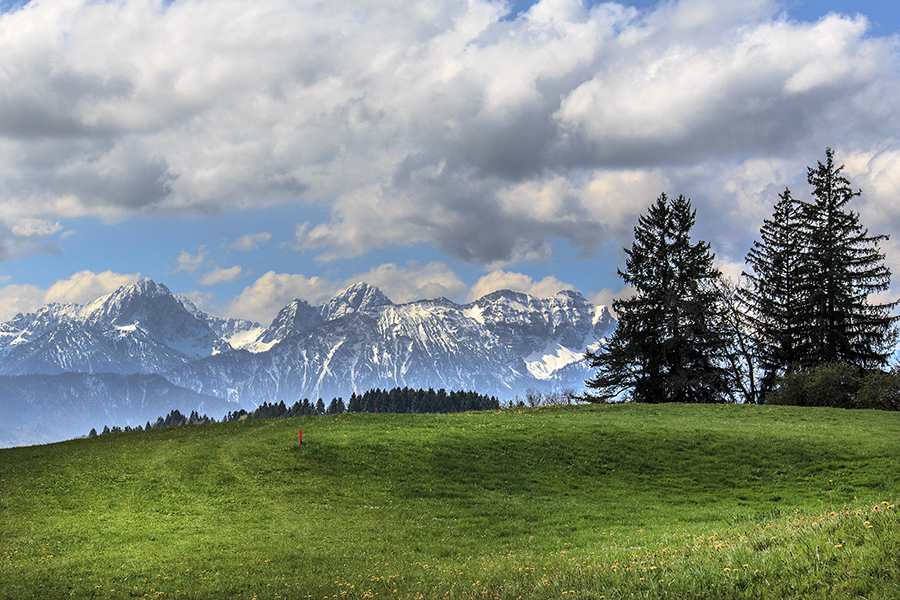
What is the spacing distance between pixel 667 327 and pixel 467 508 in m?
47.9

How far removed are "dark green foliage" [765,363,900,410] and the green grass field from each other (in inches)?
305

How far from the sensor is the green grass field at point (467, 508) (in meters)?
11.8

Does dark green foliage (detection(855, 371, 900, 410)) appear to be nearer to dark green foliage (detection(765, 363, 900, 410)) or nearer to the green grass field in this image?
dark green foliage (detection(765, 363, 900, 410))

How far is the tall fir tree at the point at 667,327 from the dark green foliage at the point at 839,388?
843cm

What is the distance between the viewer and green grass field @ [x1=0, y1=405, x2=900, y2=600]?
11.8 metres

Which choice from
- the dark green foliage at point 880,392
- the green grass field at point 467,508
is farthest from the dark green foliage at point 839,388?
the green grass field at point 467,508

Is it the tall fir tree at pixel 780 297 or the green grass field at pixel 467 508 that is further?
the tall fir tree at pixel 780 297

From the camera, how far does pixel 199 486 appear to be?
30.1 metres

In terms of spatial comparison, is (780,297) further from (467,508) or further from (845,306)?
(467,508)

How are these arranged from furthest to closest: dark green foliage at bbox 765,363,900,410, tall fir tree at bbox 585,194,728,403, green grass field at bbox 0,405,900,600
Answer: tall fir tree at bbox 585,194,728,403
dark green foliage at bbox 765,363,900,410
green grass field at bbox 0,405,900,600

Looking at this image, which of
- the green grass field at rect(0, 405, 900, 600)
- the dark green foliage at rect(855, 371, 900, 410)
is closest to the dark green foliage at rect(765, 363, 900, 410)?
the dark green foliage at rect(855, 371, 900, 410)

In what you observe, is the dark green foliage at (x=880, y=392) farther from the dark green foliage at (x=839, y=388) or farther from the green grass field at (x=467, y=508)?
the green grass field at (x=467, y=508)

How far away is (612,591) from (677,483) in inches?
919

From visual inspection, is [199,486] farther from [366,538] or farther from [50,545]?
[366,538]
